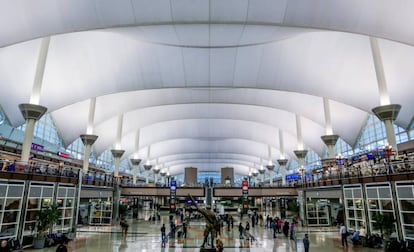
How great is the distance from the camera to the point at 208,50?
27016 mm

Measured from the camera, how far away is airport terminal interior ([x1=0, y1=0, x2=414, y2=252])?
1727 cm

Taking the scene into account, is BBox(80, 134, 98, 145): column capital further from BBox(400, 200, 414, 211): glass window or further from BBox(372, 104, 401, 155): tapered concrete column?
BBox(400, 200, 414, 211): glass window

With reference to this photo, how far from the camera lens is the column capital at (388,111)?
20.8m

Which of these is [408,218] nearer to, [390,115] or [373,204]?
[373,204]

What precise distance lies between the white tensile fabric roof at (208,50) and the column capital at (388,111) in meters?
4.62

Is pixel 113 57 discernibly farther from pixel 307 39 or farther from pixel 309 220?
pixel 309 220

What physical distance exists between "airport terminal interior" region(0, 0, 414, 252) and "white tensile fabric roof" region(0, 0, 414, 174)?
0.31 ft

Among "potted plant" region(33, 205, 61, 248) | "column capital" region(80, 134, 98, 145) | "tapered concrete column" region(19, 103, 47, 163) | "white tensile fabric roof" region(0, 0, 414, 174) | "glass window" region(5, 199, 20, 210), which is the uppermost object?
"white tensile fabric roof" region(0, 0, 414, 174)

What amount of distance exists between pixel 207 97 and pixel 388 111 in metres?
21.8

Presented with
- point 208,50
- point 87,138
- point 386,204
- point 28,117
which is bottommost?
point 386,204

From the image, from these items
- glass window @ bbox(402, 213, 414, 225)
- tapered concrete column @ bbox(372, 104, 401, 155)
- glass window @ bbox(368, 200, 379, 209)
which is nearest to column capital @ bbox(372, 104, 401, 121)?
tapered concrete column @ bbox(372, 104, 401, 155)

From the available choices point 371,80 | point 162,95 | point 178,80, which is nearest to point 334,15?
point 371,80

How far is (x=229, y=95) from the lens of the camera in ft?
126

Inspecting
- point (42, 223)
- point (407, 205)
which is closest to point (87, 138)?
point (42, 223)
